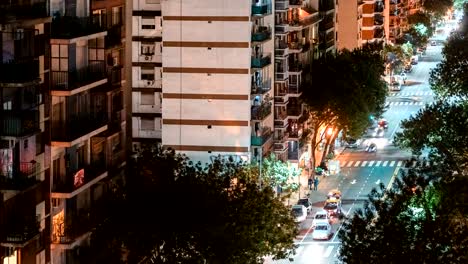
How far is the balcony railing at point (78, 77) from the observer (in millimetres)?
60844

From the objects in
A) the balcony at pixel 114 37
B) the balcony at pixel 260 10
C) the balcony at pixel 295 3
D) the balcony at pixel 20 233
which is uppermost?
the balcony at pixel 295 3

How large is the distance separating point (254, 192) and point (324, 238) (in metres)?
24.7

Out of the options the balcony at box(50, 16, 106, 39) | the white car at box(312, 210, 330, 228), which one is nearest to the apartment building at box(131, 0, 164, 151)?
the white car at box(312, 210, 330, 228)

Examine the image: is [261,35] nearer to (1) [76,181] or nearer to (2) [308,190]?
(2) [308,190]

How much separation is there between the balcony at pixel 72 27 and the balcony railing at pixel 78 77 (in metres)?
1.72

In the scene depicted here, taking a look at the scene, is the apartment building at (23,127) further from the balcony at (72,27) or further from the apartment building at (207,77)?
the apartment building at (207,77)

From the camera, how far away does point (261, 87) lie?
104375 millimetres

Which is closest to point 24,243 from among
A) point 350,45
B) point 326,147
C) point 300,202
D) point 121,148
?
point 121,148

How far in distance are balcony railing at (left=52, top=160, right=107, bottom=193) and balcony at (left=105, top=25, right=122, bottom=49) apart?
620 cm

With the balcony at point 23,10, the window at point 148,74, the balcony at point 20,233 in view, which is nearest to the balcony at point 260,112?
the window at point 148,74

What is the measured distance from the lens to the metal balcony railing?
101188mm

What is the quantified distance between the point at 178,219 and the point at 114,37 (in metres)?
9.76

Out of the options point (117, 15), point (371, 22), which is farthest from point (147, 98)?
point (371, 22)

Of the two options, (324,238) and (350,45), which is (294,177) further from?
(350,45)
